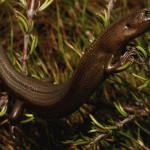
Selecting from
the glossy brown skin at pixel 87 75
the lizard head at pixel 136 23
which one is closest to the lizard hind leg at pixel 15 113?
the glossy brown skin at pixel 87 75

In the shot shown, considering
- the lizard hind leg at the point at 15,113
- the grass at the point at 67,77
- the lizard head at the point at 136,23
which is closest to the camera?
the lizard head at the point at 136,23

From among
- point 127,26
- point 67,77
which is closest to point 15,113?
point 67,77

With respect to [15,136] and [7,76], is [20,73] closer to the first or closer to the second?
[7,76]

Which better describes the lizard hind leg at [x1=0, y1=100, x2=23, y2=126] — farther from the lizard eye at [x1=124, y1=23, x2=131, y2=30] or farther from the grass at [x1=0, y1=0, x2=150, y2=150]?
the lizard eye at [x1=124, y1=23, x2=131, y2=30]

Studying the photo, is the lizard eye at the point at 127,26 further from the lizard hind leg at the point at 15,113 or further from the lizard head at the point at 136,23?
the lizard hind leg at the point at 15,113

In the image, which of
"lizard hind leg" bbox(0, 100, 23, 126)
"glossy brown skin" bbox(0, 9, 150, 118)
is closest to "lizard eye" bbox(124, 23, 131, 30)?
"glossy brown skin" bbox(0, 9, 150, 118)

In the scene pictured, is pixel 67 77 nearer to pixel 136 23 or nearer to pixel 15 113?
pixel 15 113

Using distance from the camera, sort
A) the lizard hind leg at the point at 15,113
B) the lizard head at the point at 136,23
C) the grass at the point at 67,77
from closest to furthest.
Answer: the lizard head at the point at 136,23 → the grass at the point at 67,77 → the lizard hind leg at the point at 15,113
